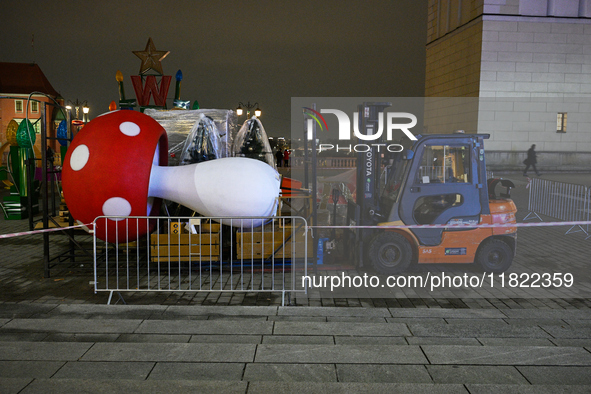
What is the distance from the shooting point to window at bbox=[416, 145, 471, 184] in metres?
7.12

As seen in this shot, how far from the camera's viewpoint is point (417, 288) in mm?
6812

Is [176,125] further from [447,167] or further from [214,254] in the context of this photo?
[447,167]

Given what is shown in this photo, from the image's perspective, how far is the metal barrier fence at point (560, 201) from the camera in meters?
12.2

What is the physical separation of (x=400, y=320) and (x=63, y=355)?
3082 millimetres

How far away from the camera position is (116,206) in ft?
22.0

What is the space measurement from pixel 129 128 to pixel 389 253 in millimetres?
4405

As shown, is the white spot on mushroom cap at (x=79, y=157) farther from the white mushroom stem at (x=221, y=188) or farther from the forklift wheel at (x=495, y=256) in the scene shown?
the forklift wheel at (x=495, y=256)

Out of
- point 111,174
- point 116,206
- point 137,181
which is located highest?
point 111,174

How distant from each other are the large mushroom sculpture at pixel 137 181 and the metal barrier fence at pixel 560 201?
8328mm

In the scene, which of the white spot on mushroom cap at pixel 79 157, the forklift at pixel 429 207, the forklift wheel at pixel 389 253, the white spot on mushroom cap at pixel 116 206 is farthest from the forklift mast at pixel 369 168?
the white spot on mushroom cap at pixel 79 157

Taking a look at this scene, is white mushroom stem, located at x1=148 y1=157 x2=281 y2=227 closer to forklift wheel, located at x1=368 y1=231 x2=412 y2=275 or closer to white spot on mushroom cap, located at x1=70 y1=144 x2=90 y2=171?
white spot on mushroom cap, located at x1=70 y1=144 x2=90 y2=171

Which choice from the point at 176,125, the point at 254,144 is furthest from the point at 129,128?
the point at 254,144

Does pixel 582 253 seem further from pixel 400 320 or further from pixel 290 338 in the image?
pixel 290 338

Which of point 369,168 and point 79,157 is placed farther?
point 369,168
